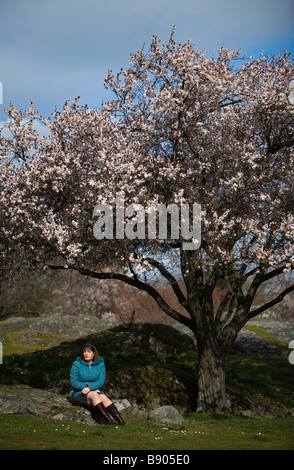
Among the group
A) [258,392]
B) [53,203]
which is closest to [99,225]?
[53,203]

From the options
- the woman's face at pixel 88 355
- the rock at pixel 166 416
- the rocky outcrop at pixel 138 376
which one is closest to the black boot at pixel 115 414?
the rocky outcrop at pixel 138 376

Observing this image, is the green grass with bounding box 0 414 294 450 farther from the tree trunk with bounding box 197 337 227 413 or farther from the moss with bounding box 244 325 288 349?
the moss with bounding box 244 325 288 349

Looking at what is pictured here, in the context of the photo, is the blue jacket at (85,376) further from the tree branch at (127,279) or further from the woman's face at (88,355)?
the tree branch at (127,279)

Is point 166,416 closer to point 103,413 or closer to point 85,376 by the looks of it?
point 103,413

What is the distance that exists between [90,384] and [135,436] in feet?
8.33

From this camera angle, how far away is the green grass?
34.9 ft

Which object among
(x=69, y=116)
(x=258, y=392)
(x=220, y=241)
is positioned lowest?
(x=258, y=392)

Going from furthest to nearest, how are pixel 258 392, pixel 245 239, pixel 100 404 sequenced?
pixel 258 392
pixel 245 239
pixel 100 404

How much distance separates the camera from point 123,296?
50.8 metres

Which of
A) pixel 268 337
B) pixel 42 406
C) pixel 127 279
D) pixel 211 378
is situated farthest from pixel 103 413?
pixel 268 337

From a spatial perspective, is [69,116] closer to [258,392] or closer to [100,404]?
[100,404]

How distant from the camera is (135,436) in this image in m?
12.1

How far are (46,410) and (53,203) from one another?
23.4 ft

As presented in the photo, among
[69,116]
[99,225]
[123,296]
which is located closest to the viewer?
[99,225]
